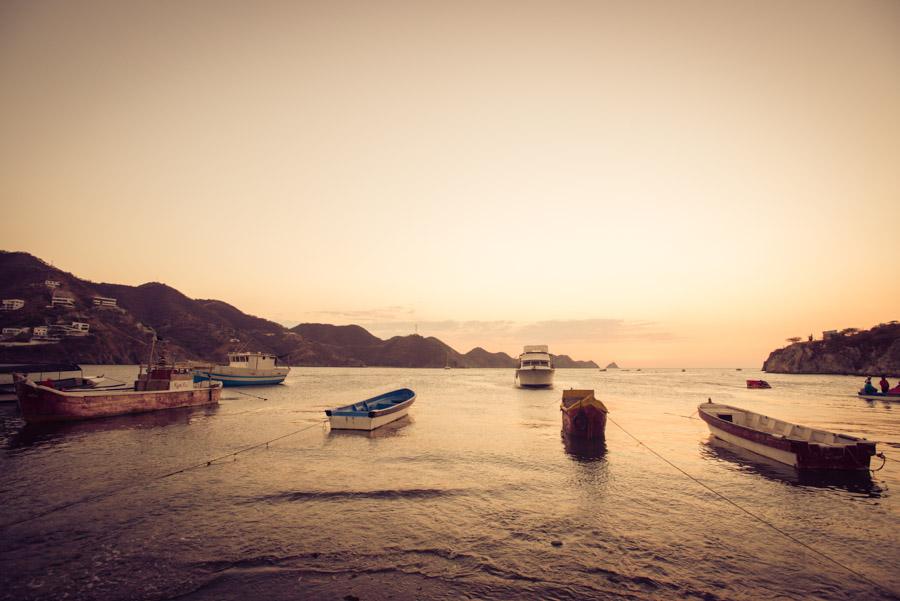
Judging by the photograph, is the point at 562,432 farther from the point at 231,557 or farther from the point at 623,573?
the point at 231,557

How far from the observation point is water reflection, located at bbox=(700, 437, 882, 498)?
15428 millimetres

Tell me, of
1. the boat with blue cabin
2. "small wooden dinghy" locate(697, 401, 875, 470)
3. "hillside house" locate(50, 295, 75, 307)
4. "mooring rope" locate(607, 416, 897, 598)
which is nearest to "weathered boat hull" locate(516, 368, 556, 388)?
"small wooden dinghy" locate(697, 401, 875, 470)

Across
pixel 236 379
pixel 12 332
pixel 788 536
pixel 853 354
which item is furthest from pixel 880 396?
pixel 12 332

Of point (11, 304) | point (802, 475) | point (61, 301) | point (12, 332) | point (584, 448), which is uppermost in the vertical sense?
point (61, 301)

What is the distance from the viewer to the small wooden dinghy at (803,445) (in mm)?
16641

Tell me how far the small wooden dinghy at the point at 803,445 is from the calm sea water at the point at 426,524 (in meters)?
0.87

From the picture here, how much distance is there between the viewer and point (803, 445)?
17.3 m

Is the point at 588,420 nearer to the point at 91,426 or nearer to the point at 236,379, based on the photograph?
the point at 91,426

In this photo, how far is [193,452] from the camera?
789 inches

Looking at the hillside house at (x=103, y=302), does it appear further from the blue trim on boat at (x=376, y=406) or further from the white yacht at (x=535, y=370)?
the blue trim on boat at (x=376, y=406)

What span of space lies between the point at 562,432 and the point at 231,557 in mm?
22897

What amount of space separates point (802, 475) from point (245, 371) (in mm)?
72766

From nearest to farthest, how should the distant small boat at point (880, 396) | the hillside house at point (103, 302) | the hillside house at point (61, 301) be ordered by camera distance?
the distant small boat at point (880, 396) → the hillside house at point (61, 301) → the hillside house at point (103, 302)

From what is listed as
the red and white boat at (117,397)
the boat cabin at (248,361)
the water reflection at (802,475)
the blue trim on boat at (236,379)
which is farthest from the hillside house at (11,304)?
the water reflection at (802,475)
